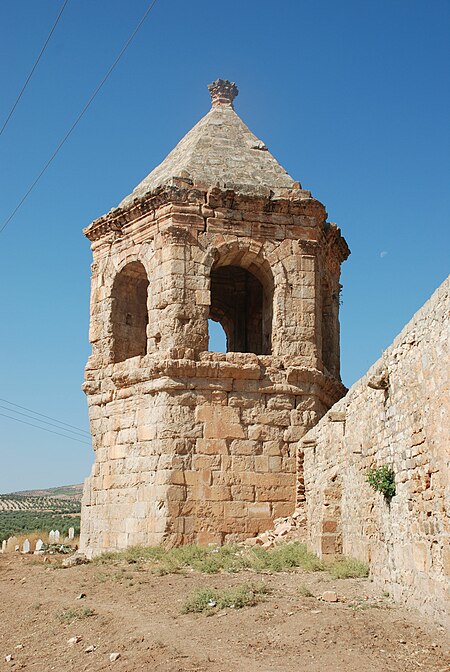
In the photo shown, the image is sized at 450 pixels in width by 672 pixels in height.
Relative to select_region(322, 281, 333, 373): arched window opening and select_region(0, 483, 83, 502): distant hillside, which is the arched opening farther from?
select_region(0, 483, 83, 502): distant hillside

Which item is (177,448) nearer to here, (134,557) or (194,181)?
(134,557)

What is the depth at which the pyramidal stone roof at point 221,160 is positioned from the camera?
13328mm

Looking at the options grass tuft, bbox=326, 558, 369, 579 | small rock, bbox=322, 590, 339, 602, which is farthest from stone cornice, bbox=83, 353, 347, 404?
small rock, bbox=322, 590, 339, 602

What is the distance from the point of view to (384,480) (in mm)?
7391

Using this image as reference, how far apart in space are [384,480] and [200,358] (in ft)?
17.9

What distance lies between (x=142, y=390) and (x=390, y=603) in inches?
258

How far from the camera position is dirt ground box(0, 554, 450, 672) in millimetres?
5590

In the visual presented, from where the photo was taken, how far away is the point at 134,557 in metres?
11.2

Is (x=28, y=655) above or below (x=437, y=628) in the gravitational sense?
below

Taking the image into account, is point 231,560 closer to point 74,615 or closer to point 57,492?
point 74,615

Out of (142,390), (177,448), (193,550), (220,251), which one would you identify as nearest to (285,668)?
(193,550)

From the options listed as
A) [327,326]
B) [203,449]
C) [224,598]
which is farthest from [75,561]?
[327,326]

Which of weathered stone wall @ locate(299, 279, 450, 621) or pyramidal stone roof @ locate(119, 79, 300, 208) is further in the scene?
pyramidal stone roof @ locate(119, 79, 300, 208)

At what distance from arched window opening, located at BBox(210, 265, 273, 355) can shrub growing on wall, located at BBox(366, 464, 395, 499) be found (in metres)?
8.99
